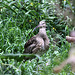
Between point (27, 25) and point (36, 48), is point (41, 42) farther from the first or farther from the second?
point (27, 25)

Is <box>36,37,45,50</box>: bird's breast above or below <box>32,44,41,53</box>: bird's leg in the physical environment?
above

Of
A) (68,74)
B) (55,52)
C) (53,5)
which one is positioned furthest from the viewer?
(53,5)

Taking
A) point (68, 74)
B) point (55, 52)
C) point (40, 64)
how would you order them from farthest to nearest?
point (55, 52) < point (40, 64) < point (68, 74)

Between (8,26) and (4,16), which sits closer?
(8,26)

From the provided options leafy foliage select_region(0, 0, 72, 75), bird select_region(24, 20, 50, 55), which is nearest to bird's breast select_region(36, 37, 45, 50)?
bird select_region(24, 20, 50, 55)

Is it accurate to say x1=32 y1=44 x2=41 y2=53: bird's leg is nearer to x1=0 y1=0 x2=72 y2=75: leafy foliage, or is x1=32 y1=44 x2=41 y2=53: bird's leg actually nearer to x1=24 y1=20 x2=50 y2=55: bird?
x1=24 y1=20 x2=50 y2=55: bird

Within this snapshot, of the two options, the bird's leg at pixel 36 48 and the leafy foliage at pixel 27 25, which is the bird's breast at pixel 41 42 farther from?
the leafy foliage at pixel 27 25

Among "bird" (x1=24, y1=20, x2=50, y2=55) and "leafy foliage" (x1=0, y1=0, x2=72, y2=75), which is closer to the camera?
"bird" (x1=24, y1=20, x2=50, y2=55)

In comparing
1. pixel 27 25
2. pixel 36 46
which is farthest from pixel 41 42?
pixel 27 25

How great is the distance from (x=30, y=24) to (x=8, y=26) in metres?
0.56

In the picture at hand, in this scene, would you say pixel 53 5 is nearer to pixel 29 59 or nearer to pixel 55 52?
pixel 55 52

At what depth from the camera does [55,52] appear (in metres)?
2.97

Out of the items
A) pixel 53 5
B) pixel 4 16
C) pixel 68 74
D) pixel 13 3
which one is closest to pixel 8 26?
pixel 4 16

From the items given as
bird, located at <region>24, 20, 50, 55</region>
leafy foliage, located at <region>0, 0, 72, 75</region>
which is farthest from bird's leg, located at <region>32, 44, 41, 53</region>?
leafy foliage, located at <region>0, 0, 72, 75</region>
